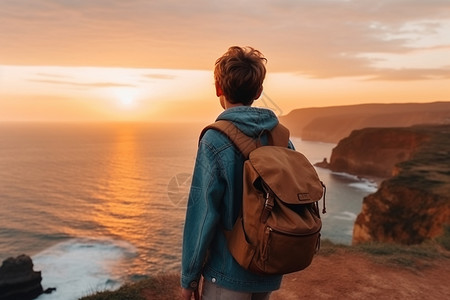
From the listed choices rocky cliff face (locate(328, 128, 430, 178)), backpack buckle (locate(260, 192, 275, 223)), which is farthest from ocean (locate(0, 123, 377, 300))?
rocky cliff face (locate(328, 128, 430, 178))

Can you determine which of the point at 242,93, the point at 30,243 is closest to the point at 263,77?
the point at 242,93

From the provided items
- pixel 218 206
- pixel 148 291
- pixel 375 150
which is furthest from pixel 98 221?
pixel 375 150

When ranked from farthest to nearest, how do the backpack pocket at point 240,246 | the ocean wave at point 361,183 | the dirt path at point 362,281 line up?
the ocean wave at point 361,183
the dirt path at point 362,281
the backpack pocket at point 240,246

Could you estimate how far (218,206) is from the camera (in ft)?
7.80

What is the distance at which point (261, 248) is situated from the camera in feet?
7.11

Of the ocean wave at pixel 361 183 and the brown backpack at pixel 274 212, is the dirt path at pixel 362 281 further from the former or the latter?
the ocean wave at pixel 361 183

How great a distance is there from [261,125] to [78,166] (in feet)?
312

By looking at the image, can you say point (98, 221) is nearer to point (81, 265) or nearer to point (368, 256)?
point (81, 265)

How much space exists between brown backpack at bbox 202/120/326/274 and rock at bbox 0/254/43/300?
25.0 m

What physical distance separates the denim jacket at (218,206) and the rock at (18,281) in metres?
24.6

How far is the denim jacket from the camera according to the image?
91.7 inches

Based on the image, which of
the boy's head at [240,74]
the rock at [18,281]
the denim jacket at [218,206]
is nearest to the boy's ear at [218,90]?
the boy's head at [240,74]

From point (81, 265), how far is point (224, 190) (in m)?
30.2

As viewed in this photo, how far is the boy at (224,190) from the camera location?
2.33m
